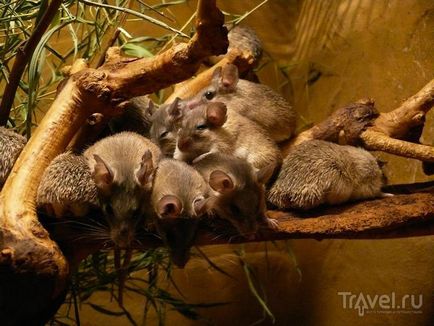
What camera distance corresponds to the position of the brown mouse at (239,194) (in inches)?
114

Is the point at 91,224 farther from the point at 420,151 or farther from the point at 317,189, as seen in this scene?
the point at 420,151

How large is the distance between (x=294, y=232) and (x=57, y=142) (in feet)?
4.08

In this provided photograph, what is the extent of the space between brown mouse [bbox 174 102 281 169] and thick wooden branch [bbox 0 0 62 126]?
94cm

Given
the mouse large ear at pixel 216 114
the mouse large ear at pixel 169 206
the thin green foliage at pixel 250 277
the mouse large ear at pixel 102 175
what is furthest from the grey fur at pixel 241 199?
the thin green foliage at pixel 250 277

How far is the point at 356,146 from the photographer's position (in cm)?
358

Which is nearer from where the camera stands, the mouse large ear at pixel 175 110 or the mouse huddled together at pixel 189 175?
the mouse huddled together at pixel 189 175

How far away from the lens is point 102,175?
274 centimetres

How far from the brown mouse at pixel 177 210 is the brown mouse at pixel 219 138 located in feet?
1.76

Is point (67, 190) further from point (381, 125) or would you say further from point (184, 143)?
point (381, 125)

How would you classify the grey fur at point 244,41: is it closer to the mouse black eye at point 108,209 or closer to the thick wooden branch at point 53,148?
the thick wooden branch at point 53,148

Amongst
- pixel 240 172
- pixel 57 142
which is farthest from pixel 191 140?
pixel 57 142

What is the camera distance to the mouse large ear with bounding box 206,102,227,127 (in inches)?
136

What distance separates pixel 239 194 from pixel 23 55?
1.29m
